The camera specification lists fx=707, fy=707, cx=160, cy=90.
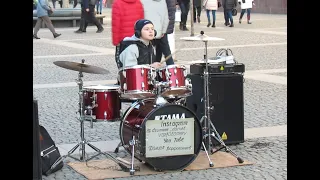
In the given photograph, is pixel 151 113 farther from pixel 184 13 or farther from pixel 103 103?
pixel 184 13

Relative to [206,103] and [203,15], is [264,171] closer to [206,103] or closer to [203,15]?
[206,103]

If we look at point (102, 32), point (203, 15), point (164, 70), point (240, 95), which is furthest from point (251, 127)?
point (203, 15)

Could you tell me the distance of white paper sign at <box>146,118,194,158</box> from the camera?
6.03 meters

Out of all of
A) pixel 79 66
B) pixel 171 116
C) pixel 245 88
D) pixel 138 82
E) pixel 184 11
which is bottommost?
pixel 245 88

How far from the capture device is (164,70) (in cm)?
606

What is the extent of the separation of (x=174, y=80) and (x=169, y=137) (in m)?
0.50

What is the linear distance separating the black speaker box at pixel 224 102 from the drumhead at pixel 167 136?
80 cm

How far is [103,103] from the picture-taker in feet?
20.6

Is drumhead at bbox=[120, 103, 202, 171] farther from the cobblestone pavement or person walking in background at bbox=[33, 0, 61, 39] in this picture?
person walking in background at bbox=[33, 0, 61, 39]

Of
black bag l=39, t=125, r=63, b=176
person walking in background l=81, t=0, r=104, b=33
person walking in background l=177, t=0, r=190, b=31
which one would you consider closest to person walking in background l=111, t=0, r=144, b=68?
black bag l=39, t=125, r=63, b=176

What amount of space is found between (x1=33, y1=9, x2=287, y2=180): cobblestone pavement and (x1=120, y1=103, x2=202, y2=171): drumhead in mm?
158

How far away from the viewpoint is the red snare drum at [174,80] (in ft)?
19.8

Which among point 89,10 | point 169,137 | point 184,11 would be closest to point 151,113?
point 169,137

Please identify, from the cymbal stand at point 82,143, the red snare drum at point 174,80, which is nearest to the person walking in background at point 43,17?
the cymbal stand at point 82,143
